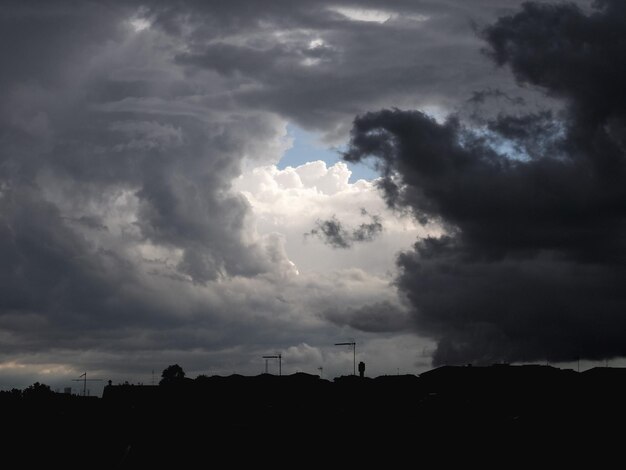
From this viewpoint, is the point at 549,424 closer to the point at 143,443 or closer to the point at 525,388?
the point at 143,443

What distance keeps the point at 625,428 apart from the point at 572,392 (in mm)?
35505

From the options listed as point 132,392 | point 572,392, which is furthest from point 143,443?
point 132,392

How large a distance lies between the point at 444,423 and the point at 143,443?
1754cm

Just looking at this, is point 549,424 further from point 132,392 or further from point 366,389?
point 132,392

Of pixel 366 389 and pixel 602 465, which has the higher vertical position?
pixel 366 389

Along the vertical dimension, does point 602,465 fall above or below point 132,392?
below

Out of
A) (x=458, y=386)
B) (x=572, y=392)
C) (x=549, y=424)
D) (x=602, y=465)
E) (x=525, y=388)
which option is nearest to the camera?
(x=602, y=465)

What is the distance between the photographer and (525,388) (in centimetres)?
9731

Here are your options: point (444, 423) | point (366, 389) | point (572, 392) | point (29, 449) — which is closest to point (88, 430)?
point (29, 449)

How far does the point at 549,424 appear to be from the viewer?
4494 centimetres

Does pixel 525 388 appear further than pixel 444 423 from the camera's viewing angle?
Yes

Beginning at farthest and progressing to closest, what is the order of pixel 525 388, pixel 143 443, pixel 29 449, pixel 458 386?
pixel 458 386 < pixel 525 388 < pixel 29 449 < pixel 143 443

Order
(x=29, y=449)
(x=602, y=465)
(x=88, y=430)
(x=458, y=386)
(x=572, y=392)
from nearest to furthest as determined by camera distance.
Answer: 1. (x=602, y=465)
2. (x=29, y=449)
3. (x=88, y=430)
4. (x=572, y=392)
5. (x=458, y=386)

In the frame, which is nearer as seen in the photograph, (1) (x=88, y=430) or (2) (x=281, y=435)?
(2) (x=281, y=435)
